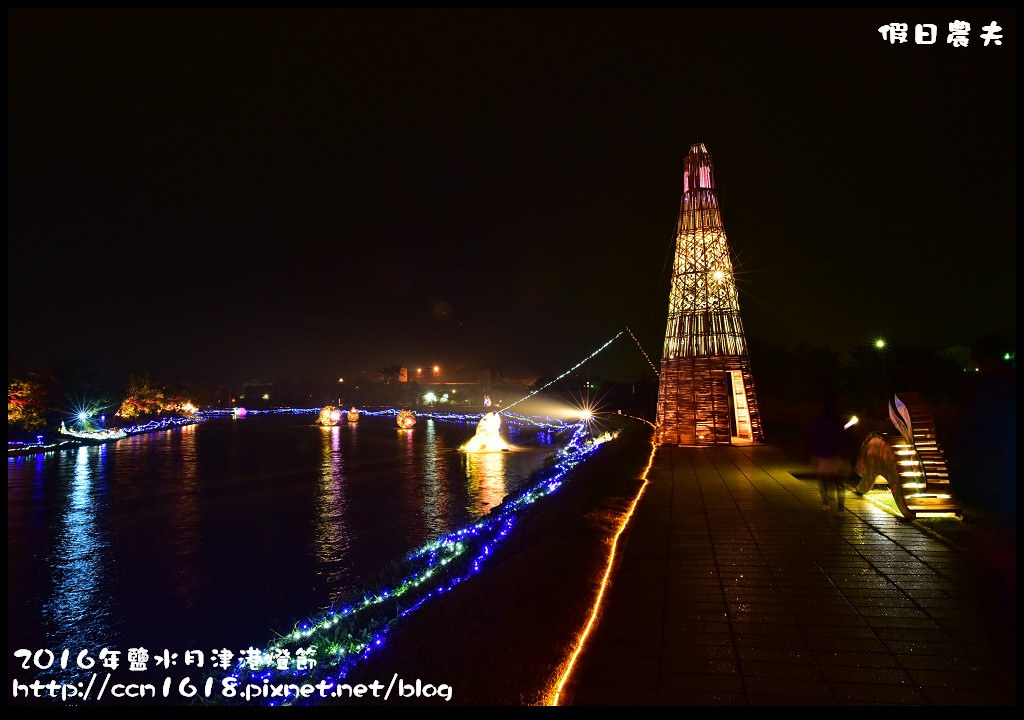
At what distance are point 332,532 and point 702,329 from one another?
42.5ft

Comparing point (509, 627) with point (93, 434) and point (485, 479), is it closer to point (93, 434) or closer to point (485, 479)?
point (485, 479)

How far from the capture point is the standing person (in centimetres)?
1038

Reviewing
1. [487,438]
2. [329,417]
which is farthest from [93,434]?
[487,438]

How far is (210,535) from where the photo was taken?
1585 centimetres

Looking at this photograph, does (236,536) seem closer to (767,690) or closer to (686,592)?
(686,592)

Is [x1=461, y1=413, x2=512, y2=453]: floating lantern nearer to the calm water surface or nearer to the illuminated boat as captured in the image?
the calm water surface

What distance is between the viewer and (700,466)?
1675 cm

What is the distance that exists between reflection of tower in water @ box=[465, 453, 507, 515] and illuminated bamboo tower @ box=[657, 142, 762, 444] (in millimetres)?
6140

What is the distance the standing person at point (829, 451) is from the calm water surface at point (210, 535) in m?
7.58

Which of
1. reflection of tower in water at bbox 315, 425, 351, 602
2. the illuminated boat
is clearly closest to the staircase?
reflection of tower in water at bbox 315, 425, 351, 602

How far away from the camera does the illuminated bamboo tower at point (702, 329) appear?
21.8 metres

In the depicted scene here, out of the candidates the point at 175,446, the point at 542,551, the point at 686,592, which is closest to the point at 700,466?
the point at 542,551

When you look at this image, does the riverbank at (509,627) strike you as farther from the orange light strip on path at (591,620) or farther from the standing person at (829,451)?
the standing person at (829,451)

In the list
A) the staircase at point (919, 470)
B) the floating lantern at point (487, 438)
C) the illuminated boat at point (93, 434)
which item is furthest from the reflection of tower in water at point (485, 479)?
the illuminated boat at point (93, 434)
